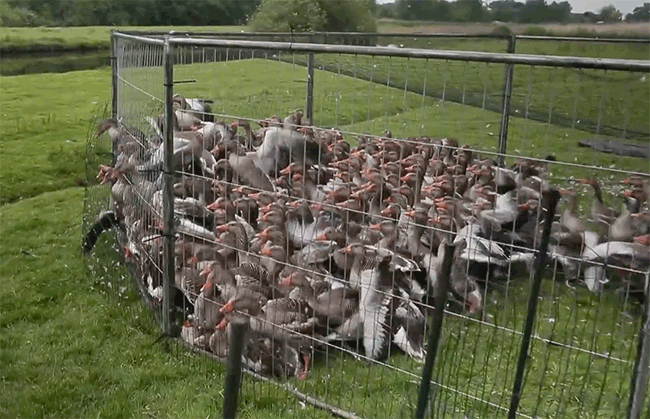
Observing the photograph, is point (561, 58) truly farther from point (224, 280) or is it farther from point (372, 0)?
point (372, 0)

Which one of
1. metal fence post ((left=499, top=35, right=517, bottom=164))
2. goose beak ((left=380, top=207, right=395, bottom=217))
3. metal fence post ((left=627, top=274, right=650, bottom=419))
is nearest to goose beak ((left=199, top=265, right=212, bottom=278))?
goose beak ((left=380, top=207, right=395, bottom=217))

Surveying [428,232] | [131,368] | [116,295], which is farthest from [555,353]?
[116,295]

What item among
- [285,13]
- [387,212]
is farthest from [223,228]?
[285,13]

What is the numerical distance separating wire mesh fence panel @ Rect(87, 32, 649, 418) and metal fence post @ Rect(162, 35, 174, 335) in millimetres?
73

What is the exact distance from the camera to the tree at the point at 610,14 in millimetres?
6736

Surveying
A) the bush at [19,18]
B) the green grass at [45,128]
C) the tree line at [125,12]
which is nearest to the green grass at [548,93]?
the green grass at [45,128]

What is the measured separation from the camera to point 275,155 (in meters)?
5.28

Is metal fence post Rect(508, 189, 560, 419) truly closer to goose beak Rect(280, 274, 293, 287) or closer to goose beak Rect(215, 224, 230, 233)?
goose beak Rect(280, 274, 293, 287)

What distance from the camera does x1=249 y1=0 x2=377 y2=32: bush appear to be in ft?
44.6

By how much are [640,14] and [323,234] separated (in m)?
3.99

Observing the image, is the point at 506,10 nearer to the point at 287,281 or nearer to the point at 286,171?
A: the point at 286,171

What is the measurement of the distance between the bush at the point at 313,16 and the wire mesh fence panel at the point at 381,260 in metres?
7.26

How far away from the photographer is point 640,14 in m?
6.42

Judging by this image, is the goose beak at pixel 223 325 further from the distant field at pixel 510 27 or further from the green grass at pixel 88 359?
the distant field at pixel 510 27
